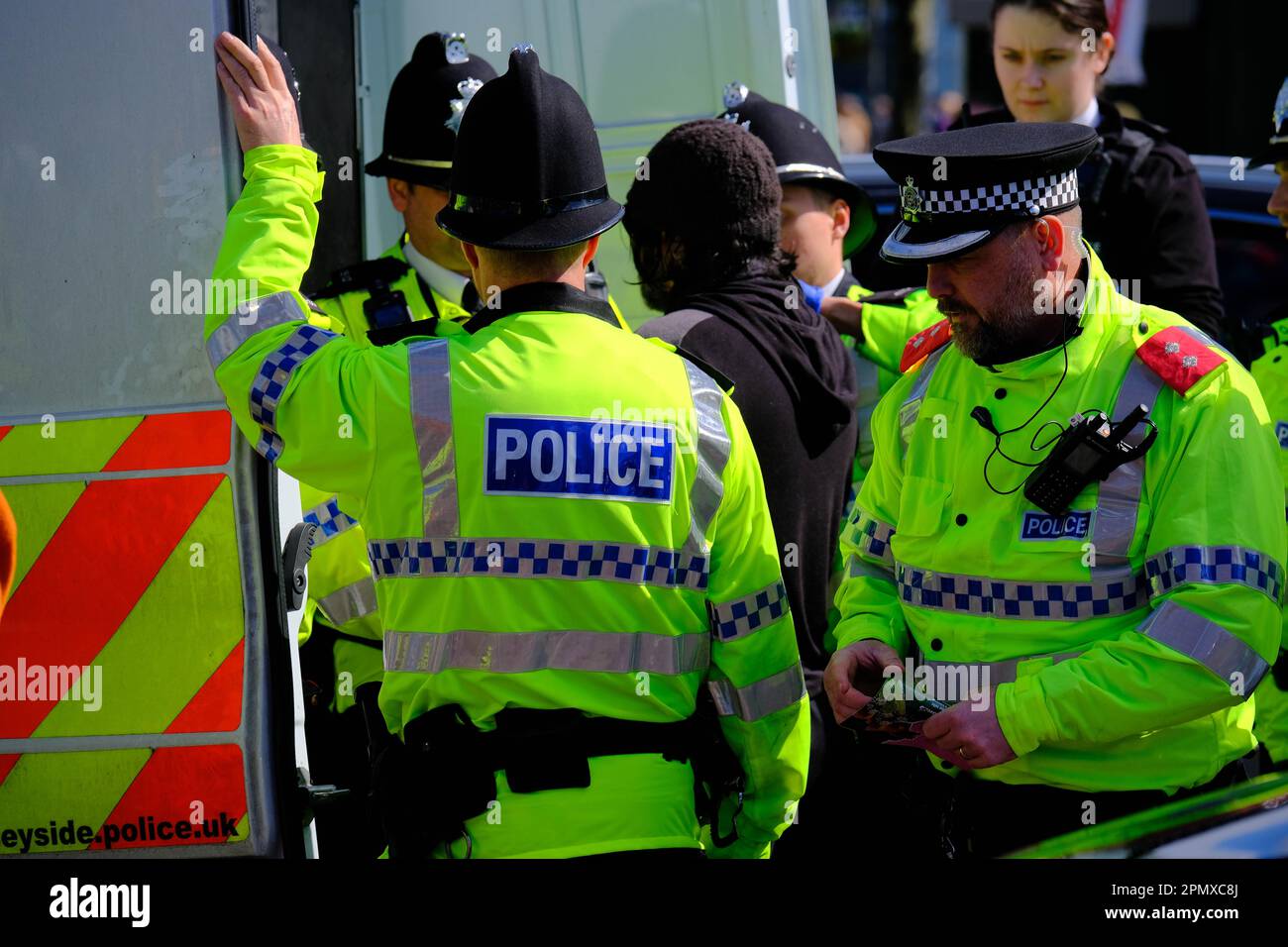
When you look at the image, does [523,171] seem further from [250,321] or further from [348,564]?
[348,564]

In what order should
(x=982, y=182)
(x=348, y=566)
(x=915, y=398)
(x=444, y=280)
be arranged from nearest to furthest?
(x=982, y=182), (x=915, y=398), (x=348, y=566), (x=444, y=280)

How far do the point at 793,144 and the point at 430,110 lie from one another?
0.87 m

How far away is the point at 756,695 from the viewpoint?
8.97ft

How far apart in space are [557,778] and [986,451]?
0.97m

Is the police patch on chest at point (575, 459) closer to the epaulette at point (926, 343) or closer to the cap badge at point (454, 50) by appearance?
the epaulette at point (926, 343)

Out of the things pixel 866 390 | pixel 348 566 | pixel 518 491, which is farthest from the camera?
pixel 866 390

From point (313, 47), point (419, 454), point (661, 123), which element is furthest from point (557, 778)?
point (313, 47)

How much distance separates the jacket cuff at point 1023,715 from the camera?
8.66ft

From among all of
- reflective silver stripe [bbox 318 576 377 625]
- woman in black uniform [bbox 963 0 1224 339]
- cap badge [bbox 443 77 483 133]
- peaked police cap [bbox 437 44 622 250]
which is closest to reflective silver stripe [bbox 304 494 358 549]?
reflective silver stripe [bbox 318 576 377 625]

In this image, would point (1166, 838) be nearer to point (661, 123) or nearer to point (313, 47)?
point (661, 123)

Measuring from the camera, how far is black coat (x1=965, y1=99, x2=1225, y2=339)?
4.47 meters

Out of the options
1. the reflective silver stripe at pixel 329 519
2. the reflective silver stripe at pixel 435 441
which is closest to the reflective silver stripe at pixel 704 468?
the reflective silver stripe at pixel 435 441

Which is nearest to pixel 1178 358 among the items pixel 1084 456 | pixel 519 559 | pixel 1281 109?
pixel 1084 456

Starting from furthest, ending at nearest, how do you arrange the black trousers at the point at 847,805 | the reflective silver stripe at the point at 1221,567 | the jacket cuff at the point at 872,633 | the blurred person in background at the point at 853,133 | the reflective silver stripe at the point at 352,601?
the blurred person in background at the point at 853,133 → the black trousers at the point at 847,805 → the reflective silver stripe at the point at 352,601 → the jacket cuff at the point at 872,633 → the reflective silver stripe at the point at 1221,567
